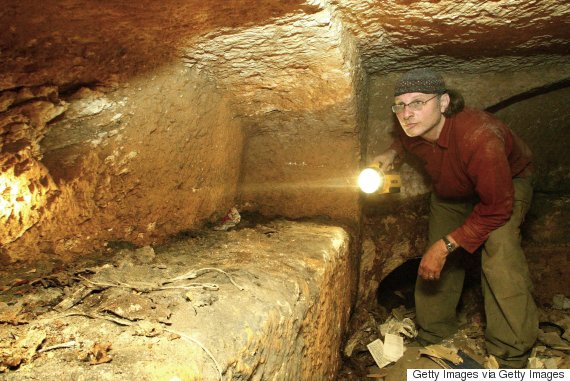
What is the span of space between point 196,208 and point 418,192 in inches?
76.9

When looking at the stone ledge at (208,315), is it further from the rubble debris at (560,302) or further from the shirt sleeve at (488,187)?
the rubble debris at (560,302)

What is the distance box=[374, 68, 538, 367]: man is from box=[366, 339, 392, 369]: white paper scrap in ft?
2.42

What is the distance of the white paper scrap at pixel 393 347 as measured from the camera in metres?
2.91

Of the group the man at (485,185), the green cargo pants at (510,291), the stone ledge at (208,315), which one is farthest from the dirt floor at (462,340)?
the stone ledge at (208,315)

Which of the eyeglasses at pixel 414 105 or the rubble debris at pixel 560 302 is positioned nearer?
the eyeglasses at pixel 414 105

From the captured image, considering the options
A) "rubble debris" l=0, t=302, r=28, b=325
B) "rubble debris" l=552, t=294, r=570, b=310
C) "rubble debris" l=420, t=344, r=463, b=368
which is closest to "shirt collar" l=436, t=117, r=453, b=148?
"rubble debris" l=420, t=344, r=463, b=368

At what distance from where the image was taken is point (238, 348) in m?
1.26

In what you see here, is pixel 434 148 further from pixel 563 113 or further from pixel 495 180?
pixel 563 113

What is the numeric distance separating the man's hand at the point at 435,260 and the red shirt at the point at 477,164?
110mm

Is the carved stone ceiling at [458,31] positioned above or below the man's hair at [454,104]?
above

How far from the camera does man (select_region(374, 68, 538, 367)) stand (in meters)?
2.17

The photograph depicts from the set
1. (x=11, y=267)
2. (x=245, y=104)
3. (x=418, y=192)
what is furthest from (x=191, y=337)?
(x=418, y=192)

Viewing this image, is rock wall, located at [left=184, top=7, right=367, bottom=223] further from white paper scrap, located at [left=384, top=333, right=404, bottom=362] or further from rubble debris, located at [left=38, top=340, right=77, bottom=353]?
rubble debris, located at [left=38, top=340, right=77, bottom=353]

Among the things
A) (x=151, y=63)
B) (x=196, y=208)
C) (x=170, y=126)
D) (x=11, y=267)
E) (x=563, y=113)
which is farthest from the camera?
(x=563, y=113)
